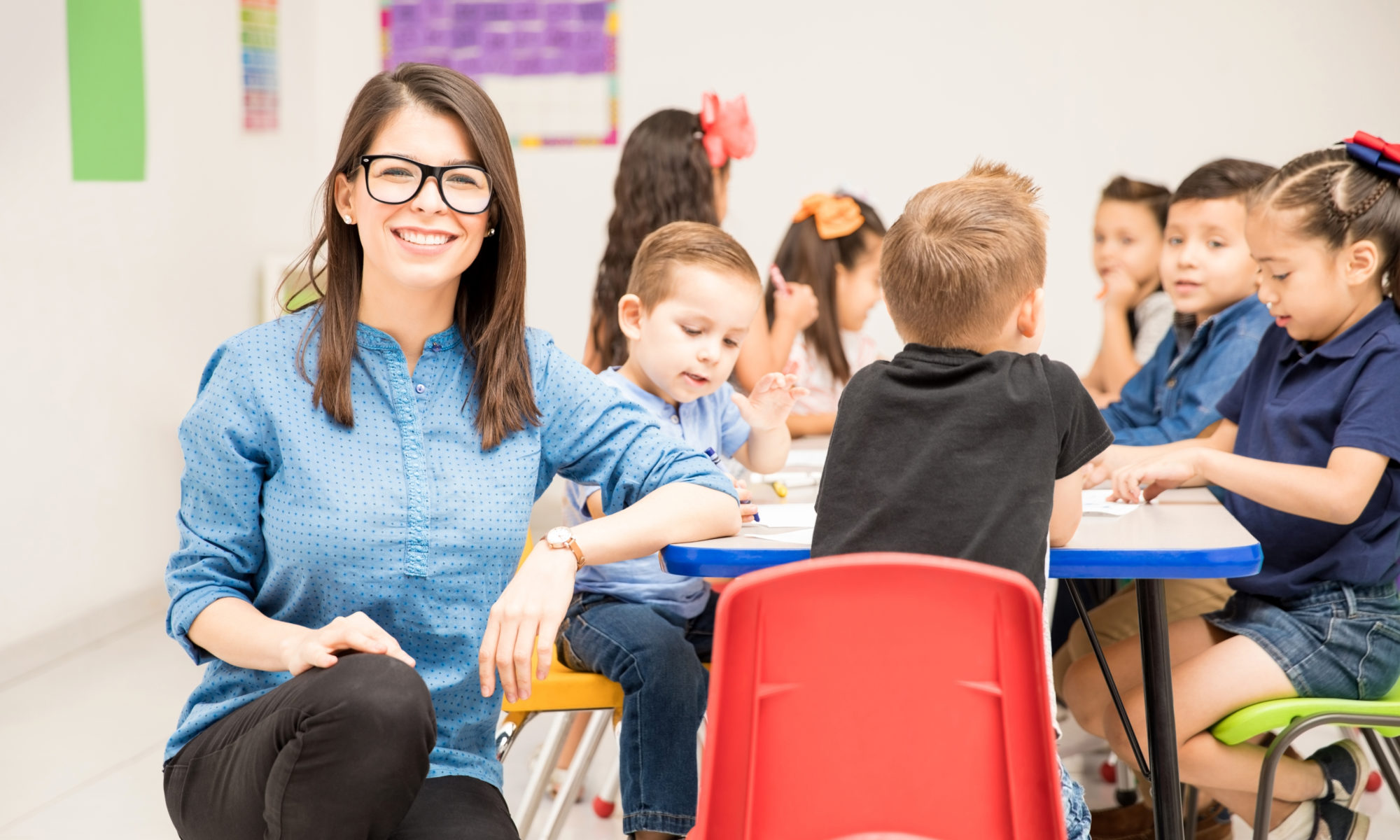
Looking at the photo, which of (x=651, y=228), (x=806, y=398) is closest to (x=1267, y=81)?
(x=806, y=398)

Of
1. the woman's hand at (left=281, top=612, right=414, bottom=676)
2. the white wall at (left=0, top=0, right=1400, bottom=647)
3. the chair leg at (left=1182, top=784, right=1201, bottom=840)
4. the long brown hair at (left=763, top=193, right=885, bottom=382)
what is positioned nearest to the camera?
the woman's hand at (left=281, top=612, right=414, bottom=676)

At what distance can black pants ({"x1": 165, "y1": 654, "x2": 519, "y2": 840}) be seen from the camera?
108 cm

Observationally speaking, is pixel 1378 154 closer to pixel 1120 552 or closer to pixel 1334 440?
pixel 1334 440

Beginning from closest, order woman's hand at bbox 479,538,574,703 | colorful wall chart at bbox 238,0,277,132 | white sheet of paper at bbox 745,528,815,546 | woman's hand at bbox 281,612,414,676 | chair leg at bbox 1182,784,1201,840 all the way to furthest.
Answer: woman's hand at bbox 281,612,414,676 < woman's hand at bbox 479,538,574,703 < white sheet of paper at bbox 745,528,815,546 < chair leg at bbox 1182,784,1201,840 < colorful wall chart at bbox 238,0,277,132

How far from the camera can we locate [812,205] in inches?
122

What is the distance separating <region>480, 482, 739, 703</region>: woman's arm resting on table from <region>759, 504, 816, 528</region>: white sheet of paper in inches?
4.5

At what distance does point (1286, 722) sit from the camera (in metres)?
1.59

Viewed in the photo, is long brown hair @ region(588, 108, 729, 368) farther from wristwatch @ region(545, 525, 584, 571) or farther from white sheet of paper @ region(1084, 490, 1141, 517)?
wristwatch @ region(545, 525, 584, 571)

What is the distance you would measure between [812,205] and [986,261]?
1814 millimetres

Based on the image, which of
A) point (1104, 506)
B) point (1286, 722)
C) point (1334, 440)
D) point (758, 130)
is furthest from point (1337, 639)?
point (758, 130)

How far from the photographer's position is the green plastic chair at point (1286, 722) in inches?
61.0

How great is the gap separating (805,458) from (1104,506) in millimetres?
678

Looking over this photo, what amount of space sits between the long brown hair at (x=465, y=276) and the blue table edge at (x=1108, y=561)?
267 mm

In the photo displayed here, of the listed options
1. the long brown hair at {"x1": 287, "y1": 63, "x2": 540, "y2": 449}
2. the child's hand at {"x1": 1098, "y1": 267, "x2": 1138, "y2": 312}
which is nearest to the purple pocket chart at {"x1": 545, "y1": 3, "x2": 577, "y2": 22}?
the child's hand at {"x1": 1098, "y1": 267, "x2": 1138, "y2": 312}
